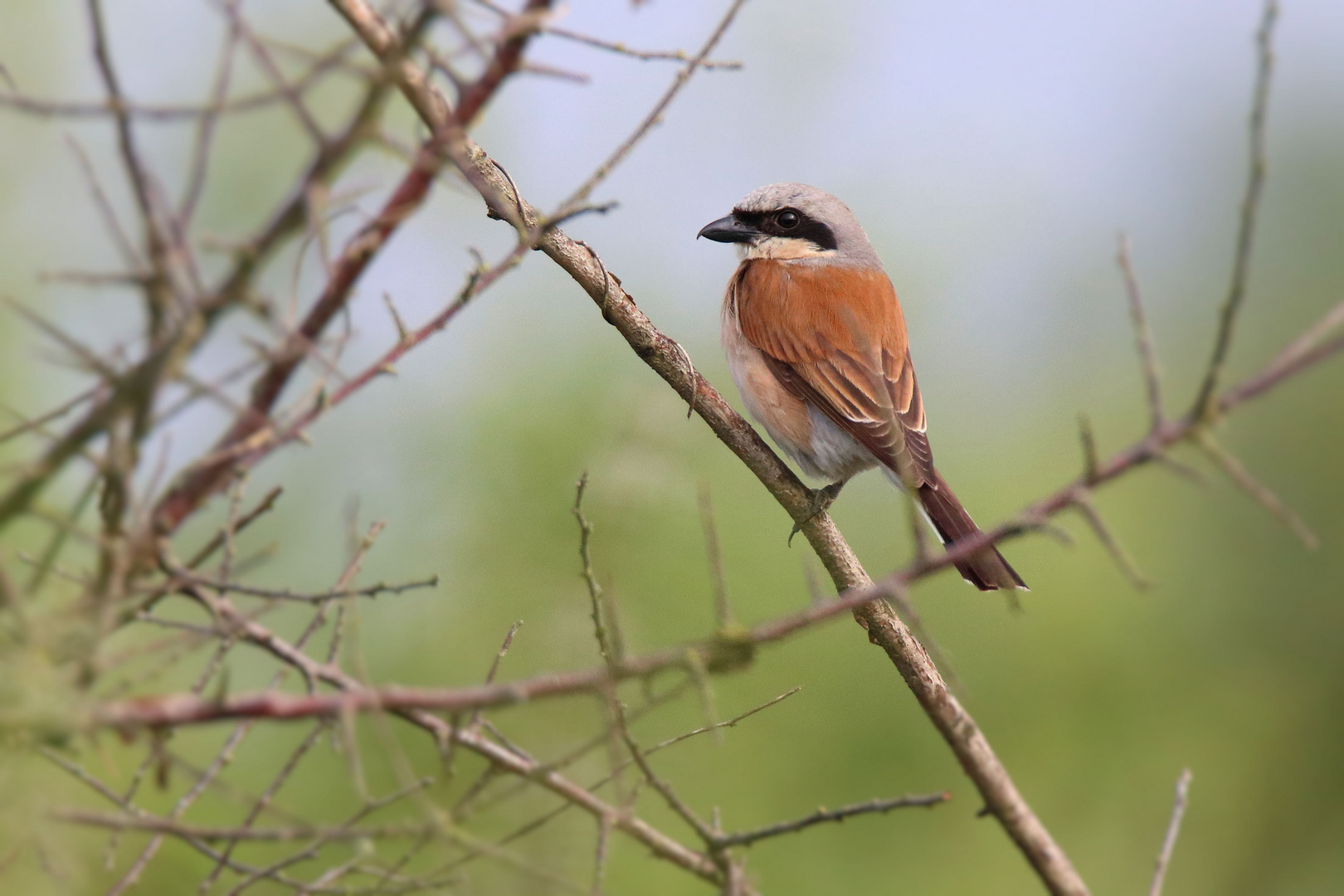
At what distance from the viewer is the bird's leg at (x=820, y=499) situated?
3213mm

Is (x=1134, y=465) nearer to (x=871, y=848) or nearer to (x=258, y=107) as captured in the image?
(x=258, y=107)

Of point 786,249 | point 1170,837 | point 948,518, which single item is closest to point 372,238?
point 1170,837

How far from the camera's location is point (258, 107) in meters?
1.19

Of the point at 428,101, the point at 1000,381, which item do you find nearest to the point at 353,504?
the point at 428,101

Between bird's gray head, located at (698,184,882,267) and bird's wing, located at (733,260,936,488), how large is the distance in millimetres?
147

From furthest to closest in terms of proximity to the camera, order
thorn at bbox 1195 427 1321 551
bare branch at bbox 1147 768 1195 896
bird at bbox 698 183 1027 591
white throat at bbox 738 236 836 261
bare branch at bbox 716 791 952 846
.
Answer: white throat at bbox 738 236 836 261 → bird at bbox 698 183 1027 591 → bare branch at bbox 1147 768 1195 896 → bare branch at bbox 716 791 952 846 → thorn at bbox 1195 427 1321 551

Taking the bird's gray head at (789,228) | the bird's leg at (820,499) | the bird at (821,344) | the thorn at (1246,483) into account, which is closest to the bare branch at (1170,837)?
the bird at (821,344)

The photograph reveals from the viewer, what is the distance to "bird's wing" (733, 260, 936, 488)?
3902 mm

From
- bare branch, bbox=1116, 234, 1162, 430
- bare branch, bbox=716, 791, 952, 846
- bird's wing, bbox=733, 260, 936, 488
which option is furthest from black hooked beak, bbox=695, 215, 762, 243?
bare branch, bbox=1116, 234, 1162, 430

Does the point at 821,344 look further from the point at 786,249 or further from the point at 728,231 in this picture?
the point at 728,231

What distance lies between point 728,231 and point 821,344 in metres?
0.83

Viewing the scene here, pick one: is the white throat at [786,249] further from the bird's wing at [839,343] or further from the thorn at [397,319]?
the thorn at [397,319]

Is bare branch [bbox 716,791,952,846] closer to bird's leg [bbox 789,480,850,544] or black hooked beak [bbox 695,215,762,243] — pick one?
bird's leg [bbox 789,480,850,544]

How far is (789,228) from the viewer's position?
4.69m
